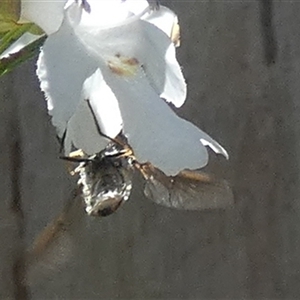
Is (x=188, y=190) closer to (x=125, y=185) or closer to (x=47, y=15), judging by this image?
(x=125, y=185)

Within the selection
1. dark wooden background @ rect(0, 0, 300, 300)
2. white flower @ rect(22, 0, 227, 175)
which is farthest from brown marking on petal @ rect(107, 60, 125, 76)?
dark wooden background @ rect(0, 0, 300, 300)

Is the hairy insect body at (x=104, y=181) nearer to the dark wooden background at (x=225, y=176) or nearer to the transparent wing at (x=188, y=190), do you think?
the transparent wing at (x=188, y=190)

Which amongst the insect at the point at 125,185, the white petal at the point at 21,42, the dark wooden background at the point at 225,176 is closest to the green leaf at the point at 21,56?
the white petal at the point at 21,42

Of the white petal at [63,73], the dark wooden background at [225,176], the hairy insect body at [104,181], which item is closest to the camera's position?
the white petal at [63,73]

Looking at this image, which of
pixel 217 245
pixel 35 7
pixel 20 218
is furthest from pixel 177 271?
pixel 35 7

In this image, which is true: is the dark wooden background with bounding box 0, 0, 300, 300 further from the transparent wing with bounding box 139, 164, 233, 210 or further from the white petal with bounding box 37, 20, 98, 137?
the white petal with bounding box 37, 20, 98, 137
